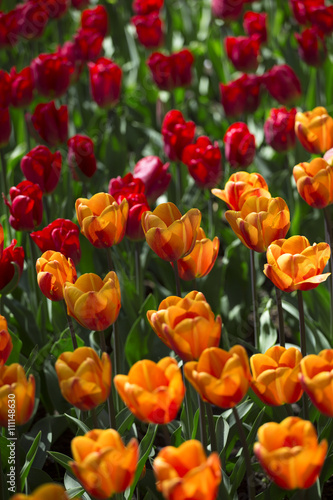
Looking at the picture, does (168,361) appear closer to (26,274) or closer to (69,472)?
(69,472)

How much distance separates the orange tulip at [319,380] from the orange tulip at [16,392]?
0.39 metres

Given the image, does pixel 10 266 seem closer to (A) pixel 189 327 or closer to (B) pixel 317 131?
(A) pixel 189 327

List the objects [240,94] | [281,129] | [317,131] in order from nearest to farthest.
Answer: [317,131]
[281,129]
[240,94]

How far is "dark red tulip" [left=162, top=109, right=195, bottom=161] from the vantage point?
200cm

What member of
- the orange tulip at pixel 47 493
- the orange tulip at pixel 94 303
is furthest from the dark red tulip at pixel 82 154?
the orange tulip at pixel 47 493

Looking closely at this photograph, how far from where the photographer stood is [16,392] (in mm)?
1014

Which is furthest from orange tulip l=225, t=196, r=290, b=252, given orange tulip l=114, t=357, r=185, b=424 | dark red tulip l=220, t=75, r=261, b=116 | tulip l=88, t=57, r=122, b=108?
tulip l=88, t=57, r=122, b=108

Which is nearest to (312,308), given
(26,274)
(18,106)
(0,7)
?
(26,274)

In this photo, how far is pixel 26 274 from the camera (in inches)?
81.5

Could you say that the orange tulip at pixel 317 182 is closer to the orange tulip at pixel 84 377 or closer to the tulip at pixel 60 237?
the tulip at pixel 60 237

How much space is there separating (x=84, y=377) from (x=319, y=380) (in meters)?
0.33

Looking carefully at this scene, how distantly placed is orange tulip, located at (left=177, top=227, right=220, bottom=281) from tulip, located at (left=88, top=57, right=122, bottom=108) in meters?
1.22

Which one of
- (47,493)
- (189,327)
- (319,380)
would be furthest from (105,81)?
(47,493)

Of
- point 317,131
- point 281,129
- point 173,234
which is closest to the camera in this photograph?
point 173,234
